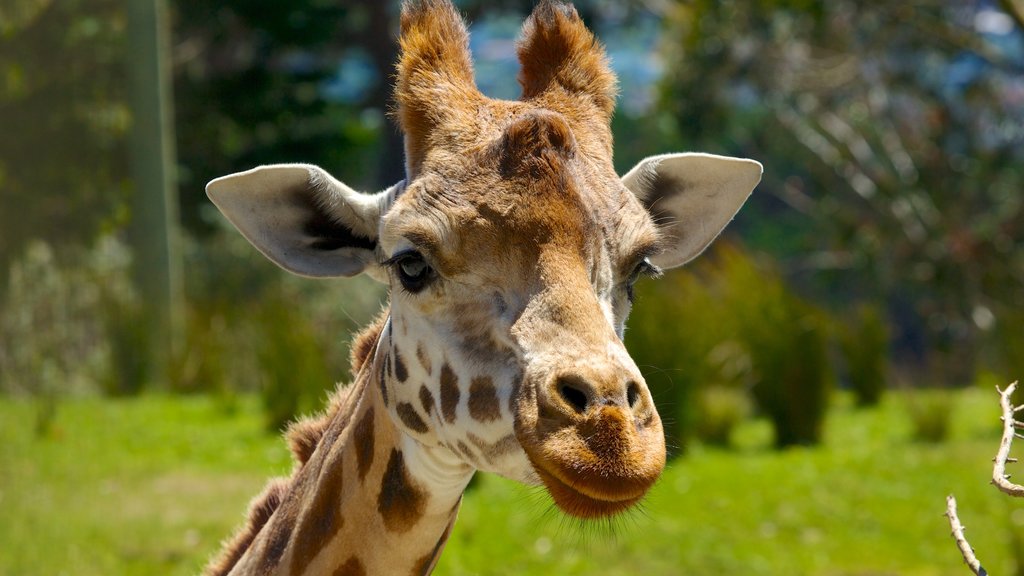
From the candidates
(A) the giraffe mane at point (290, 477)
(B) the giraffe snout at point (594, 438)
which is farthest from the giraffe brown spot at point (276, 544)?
(B) the giraffe snout at point (594, 438)

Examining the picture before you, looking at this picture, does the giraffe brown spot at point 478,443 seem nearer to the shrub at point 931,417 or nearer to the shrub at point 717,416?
the shrub at point 717,416

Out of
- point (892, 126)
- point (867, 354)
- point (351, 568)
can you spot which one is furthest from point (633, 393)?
point (892, 126)

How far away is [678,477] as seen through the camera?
9062mm

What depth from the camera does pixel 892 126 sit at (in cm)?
1747

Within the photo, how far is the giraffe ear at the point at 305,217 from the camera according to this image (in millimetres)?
3066

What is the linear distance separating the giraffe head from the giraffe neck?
0.05m

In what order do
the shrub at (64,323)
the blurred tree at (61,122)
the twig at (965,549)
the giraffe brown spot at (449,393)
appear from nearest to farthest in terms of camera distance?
the twig at (965,549) → the giraffe brown spot at (449,393) → the shrub at (64,323) → the blurred tree at (61,122)

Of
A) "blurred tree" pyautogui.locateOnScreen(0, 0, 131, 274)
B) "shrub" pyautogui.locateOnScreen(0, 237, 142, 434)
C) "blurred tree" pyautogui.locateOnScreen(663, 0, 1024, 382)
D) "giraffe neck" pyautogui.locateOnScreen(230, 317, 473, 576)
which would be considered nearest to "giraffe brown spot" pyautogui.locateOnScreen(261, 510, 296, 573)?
"giraffe neck" pyautogui.locateOnScreen(230, 317, 473, 576)

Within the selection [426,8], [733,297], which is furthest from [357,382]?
[733,297]

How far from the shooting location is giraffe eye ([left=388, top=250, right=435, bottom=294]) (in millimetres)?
2791

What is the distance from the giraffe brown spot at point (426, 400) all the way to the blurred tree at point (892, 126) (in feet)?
40.3

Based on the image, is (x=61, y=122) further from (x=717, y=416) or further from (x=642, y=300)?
(x=717, y=416)

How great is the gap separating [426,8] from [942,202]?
14048 mm

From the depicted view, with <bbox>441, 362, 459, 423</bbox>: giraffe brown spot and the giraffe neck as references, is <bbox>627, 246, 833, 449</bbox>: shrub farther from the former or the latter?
<bbox>441, 362, 459, 423</bbox>: giraffe brown spot
